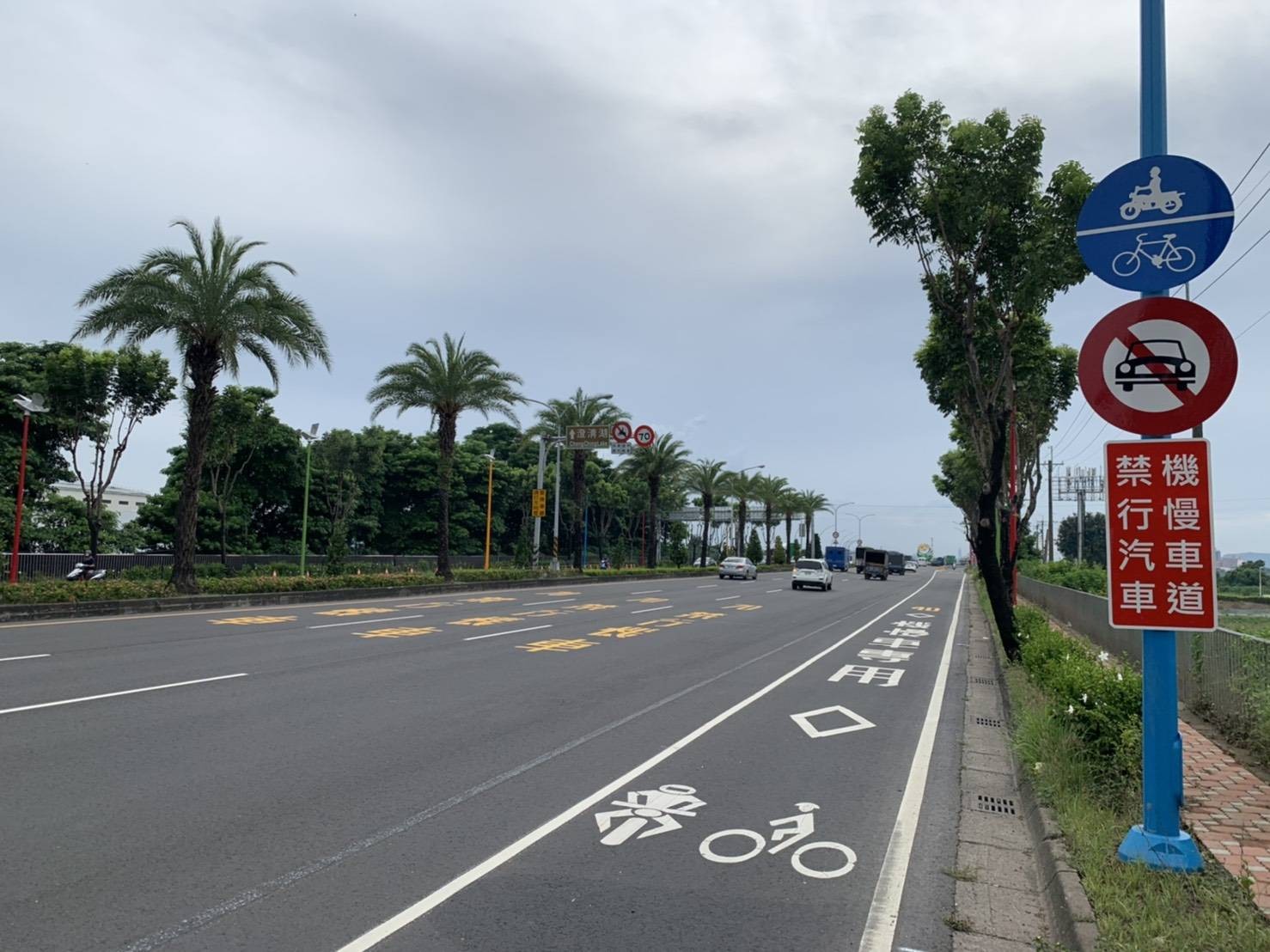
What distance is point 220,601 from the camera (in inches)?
895

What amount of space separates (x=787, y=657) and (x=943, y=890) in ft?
33.7

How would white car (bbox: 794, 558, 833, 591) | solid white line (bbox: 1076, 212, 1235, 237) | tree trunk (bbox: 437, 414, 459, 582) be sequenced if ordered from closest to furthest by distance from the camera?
solid white line (bbox: 1076, 212, 1235, 237) < tree trunk (bbox: 437, 414, 459, 582) < white car (bbox: 794, 558, 833, 591)

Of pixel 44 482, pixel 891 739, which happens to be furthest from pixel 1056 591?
pixel 44 482

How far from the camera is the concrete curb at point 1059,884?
4020 mm

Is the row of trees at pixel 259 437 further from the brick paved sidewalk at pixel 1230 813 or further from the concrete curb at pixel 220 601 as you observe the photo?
the brick paved sidewalk at pixel 1230 813

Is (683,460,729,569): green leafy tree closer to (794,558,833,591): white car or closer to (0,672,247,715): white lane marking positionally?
(794,558,833,591): white car

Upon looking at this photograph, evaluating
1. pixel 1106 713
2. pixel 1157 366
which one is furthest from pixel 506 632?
pixel 1157 366

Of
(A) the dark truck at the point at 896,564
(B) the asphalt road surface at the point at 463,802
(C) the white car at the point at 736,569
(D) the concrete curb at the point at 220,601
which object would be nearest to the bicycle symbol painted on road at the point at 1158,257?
(B) the asphalt road surface at the point at 463,802

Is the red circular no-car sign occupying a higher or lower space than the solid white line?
lower

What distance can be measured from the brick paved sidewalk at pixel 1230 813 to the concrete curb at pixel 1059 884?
32.6 inches

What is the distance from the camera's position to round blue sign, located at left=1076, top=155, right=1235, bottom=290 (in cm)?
484

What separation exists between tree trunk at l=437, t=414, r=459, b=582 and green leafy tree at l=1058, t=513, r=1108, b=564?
91.1 m

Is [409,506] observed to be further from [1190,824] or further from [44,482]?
[1190,824]

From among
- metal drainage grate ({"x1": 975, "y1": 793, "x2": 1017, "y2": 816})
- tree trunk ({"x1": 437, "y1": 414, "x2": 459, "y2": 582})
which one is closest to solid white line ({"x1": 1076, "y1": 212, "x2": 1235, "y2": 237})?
metal drainage grate ({"x1": 975, "y1": 793, "x2": 1017, "y2": 816})
